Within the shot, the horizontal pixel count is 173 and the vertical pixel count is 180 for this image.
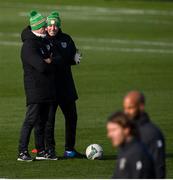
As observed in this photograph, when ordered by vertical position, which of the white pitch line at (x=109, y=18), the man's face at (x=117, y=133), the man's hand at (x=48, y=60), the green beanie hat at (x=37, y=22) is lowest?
the white pitch line at (x=109, y=18)

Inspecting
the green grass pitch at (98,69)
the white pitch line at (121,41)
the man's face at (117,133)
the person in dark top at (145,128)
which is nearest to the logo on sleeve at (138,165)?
the man's face at (117,133)

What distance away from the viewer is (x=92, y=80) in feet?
101

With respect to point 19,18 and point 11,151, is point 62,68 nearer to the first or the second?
point 11,151

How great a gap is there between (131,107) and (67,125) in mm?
7009

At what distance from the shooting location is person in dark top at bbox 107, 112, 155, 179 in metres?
10.9

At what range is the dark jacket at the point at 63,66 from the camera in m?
18.6

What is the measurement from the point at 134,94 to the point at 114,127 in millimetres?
1548

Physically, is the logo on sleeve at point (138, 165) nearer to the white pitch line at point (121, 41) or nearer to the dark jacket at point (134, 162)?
the dark jacket at point (134, 162)

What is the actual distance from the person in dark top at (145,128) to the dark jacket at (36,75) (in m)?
5.70

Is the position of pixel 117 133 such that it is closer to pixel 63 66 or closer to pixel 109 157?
pixel 63 66

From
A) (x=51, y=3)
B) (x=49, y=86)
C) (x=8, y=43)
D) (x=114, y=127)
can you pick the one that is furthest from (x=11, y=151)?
(x=51, y=3)

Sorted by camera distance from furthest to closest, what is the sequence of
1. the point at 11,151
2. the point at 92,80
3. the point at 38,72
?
the point at 92,80 → the point at 11,151 → the point at 38,72

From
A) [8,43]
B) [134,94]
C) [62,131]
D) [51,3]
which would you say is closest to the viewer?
[134,94]

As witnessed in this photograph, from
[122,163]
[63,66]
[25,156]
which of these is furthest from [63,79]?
[122,163]
